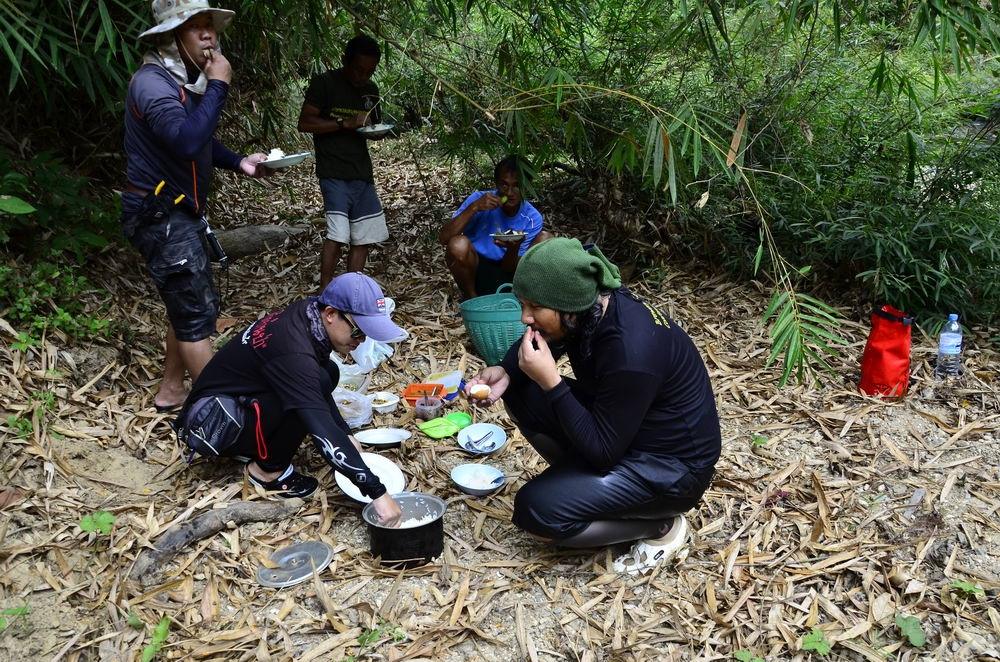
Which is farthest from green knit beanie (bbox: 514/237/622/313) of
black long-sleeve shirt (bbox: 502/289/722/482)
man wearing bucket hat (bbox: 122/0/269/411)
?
man wearing bucket hat (bbox: 122/0/269/411)

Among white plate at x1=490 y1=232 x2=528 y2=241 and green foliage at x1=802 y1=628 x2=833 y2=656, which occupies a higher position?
white plate at x1=490 y1=232 x2=528 y2=241

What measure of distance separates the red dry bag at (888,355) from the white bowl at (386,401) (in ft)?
7.35

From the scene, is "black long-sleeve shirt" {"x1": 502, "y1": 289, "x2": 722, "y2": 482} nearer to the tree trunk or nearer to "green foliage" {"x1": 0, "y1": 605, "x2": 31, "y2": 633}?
"green foliage" {"x1": 0, "y1": 605, "x2": 31, "y2": 633}

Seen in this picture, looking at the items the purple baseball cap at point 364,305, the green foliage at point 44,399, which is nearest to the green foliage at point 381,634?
the purple baseball cap at point 364,305

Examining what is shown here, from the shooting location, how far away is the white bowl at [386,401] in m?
3.54

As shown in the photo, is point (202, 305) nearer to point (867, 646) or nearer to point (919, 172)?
point (867, 646)

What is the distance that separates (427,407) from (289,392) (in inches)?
41.9

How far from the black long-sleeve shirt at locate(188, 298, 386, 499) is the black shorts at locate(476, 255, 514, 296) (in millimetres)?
1820

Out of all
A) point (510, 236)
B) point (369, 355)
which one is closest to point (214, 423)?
point (369, 355)

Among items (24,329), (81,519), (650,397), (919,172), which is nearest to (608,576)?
(650,397)

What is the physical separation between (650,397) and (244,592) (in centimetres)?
141

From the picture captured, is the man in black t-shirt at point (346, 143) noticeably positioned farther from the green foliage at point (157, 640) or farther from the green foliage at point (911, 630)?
the green foliage at point (911, 630)

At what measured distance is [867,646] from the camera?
7.68ft

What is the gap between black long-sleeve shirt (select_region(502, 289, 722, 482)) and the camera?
7.51 ft
